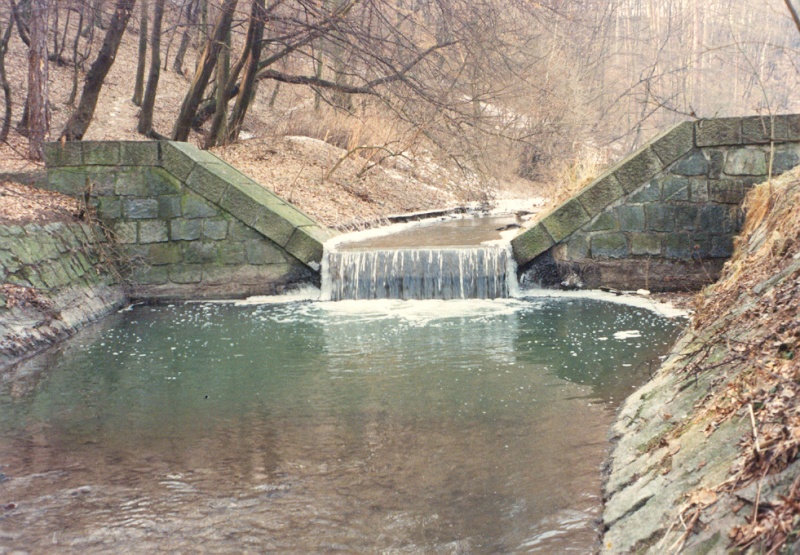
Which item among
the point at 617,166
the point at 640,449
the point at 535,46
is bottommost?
the point at 640,449

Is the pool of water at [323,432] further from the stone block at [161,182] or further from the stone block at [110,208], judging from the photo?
the stone block at [161,182]

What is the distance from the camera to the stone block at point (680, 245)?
10617 millimetres

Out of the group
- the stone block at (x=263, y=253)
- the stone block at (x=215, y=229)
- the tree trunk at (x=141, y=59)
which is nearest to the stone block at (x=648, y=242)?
the stone block at (x=263, y=253)

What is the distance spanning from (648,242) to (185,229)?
5841 millimetres

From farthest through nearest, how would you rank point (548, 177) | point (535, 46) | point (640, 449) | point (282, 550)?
point (548, 177) → point (535, 46) → point (640, 449) → point (282, 550)

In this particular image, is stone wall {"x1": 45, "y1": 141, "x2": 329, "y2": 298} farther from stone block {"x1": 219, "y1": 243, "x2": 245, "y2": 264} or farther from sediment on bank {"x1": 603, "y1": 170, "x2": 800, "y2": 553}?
sediment on bank {"x1": 603, "y1": 170, "x2": 800, "y2": 553}

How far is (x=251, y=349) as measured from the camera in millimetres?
8672

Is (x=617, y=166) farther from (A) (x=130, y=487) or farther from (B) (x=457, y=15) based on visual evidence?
(A) (x=130, y=487)

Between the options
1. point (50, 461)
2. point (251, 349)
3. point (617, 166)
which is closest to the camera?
point (50, 461)

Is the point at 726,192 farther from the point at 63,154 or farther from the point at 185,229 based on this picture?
the point at 63,154

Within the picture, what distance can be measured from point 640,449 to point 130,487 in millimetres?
2788

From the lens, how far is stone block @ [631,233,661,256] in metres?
10.7

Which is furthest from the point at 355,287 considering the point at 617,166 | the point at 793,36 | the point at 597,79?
the point at 793,36

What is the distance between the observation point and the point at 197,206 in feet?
36.7
